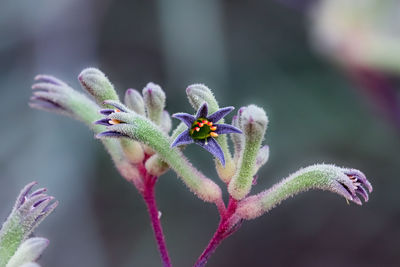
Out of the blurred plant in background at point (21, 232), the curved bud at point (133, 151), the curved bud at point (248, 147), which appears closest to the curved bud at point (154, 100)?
the curved bud at point (133, 151)

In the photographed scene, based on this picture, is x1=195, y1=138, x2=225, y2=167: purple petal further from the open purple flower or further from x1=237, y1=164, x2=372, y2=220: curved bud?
x1=237, y1=164, x2=372, y2=220: curved bud

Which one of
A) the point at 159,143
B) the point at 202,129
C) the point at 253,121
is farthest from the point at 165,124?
the point at 253,121

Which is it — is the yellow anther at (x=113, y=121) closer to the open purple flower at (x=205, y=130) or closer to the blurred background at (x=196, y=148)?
the open purple flower at (x=205, y=130)

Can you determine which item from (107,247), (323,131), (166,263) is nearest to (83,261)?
(107,247)

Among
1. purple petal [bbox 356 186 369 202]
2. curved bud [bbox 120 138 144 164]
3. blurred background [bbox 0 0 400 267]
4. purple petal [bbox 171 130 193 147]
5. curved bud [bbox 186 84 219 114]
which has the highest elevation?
blurred background [bbox 0 0 400 267]

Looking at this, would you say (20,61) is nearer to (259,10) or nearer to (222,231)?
(259,10)

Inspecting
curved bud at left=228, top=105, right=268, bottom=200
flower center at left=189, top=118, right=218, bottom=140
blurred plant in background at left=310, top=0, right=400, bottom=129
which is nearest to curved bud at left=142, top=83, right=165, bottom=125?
flower center at left=189, top=118, right=218, bottom=140

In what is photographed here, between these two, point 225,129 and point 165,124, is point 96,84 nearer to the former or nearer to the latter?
point 165,124
